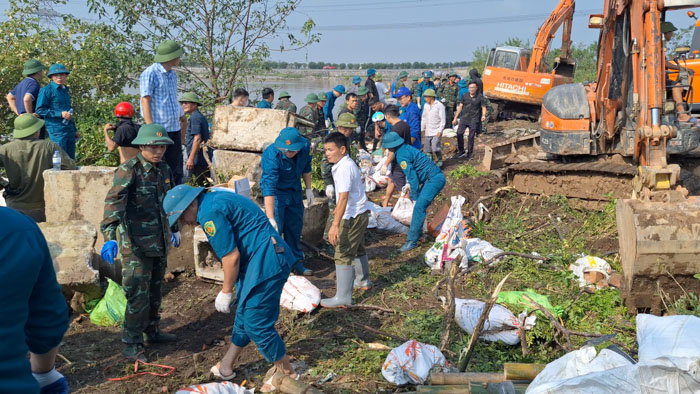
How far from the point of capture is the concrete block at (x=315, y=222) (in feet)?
25.5

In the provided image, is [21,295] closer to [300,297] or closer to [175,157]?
[300,297]

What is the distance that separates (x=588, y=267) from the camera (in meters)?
6.21

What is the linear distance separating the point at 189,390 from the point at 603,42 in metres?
7.37

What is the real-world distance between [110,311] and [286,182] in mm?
2183

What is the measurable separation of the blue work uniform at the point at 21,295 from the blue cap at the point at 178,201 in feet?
5.34

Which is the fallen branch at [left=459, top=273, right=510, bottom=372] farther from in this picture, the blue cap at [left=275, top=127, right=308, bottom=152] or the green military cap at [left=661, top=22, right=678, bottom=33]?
the green military cap at [left=661, top=22, right=678, bottom=33]

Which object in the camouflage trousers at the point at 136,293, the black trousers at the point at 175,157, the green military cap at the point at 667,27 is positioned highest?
the green military cap at the point at 667,27

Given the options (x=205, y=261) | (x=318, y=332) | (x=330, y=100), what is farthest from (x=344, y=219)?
(x=330, y=100)

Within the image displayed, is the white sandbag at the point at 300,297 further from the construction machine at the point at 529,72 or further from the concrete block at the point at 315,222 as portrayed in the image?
the construction machine at the point at 529,72

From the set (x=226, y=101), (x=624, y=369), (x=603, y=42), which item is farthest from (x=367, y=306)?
(x=226, y=101)

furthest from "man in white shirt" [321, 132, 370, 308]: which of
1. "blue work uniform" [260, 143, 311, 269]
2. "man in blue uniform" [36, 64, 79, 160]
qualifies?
"man in blue uniform" [36, 64, 79, 160]

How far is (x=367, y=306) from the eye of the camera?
584cm

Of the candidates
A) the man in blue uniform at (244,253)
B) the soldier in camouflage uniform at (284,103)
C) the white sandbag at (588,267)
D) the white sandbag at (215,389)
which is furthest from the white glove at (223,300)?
the soldier in camouflage uniform at (284,103)

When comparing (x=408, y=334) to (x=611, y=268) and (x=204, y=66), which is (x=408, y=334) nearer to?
(x=611, y=268)
